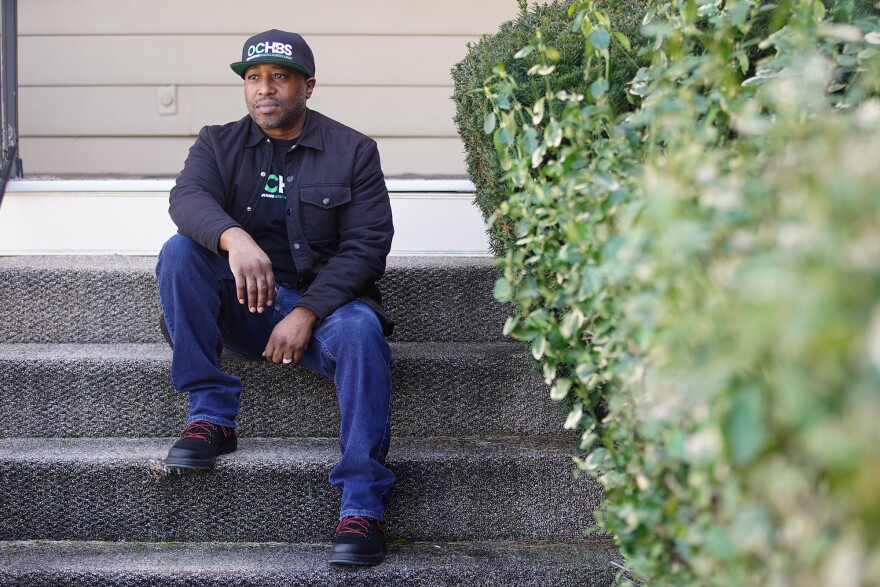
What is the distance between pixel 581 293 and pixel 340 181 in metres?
1.49

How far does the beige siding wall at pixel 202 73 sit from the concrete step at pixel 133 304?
157cm

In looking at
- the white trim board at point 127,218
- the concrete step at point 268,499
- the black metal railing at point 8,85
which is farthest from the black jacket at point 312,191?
the black metal railing at point 8,85

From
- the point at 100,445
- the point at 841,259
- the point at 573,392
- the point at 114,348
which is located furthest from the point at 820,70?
the point at 114,348

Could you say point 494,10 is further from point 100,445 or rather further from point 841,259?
point 841,259

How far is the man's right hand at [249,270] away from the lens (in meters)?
2.37

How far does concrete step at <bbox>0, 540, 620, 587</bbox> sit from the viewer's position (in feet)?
6.95

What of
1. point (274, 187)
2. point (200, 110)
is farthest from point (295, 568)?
point (200, 110)

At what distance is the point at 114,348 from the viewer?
9.28 feet

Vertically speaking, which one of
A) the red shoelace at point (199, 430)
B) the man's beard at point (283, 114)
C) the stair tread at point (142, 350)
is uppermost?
the man's beard at point (283, 114)

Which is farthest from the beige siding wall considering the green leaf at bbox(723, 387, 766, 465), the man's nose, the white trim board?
the green leaf at bbox(723, 387, 766, 465)

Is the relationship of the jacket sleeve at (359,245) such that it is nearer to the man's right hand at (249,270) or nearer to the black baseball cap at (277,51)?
the man's right hand at (249,270)

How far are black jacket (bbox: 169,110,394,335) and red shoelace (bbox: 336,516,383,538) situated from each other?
579mm

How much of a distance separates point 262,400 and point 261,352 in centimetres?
15

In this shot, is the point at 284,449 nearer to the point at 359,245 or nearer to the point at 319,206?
the point at 359,245
